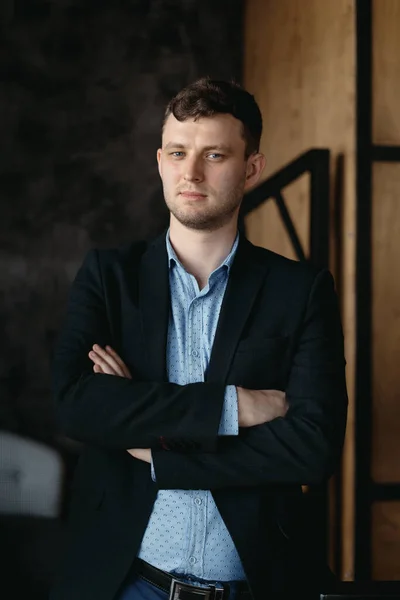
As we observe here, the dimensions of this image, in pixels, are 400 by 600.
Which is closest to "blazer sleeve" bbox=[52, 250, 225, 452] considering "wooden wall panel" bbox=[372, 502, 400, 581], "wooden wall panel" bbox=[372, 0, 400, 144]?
"wooden wall panel" bbox=[372, 502, 400, 581]

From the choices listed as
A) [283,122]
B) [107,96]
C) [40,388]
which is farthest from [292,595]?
[107,96]

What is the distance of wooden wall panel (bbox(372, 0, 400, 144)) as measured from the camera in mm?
2738

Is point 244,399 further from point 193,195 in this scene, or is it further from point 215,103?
point 215,103

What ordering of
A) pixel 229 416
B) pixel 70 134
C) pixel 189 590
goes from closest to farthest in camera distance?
1. pixel 189 590
2. pixel 229 416
3. pixel 70 134

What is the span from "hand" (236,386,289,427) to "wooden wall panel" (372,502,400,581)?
45.0 inches

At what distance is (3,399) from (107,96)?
1.98 metres

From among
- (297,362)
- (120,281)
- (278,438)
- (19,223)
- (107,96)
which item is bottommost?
(278,438)

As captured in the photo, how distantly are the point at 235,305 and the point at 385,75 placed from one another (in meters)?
1.34

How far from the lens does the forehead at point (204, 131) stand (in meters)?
1.80

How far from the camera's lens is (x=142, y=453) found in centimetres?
173

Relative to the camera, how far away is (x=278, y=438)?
5.69 ft

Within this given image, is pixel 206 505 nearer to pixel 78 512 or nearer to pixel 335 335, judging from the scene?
pixel 78 512

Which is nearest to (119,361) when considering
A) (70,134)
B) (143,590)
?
(143,590)

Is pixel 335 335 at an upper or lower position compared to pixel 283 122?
lower
